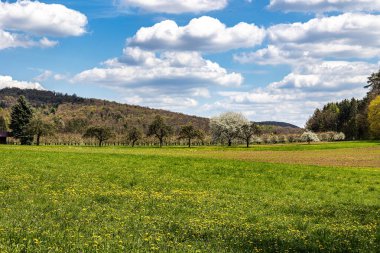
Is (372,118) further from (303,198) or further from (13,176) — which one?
(13,176)

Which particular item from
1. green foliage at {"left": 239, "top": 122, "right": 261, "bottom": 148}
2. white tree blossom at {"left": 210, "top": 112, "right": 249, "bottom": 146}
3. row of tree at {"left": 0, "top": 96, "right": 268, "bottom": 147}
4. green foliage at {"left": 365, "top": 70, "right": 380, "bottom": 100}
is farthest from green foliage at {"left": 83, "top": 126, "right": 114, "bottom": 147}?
green foliage at {"left": 365, "top": 70, "right": 380, "bottom": 100}

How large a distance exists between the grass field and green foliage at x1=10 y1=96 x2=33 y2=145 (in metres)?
106

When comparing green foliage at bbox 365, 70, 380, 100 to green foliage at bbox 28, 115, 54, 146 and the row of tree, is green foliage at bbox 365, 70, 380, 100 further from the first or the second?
green foliage at bbox 28, 115, 54, 146

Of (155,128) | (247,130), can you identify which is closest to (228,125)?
(247,130)

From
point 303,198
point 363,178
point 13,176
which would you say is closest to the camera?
point 303,198

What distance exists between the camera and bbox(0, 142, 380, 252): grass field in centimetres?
1236

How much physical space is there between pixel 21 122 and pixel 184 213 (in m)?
133

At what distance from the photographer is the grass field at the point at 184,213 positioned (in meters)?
12.4

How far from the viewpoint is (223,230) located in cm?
1517

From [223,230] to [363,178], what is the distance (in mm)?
30592

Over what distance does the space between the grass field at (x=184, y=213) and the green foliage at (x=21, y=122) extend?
106002 mm

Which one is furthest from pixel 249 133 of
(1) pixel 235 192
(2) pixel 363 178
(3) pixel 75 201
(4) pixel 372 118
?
(3) pixel 75 201

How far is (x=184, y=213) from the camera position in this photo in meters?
19.5

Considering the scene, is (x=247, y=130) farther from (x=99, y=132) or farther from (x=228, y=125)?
(x=99, y=132)
